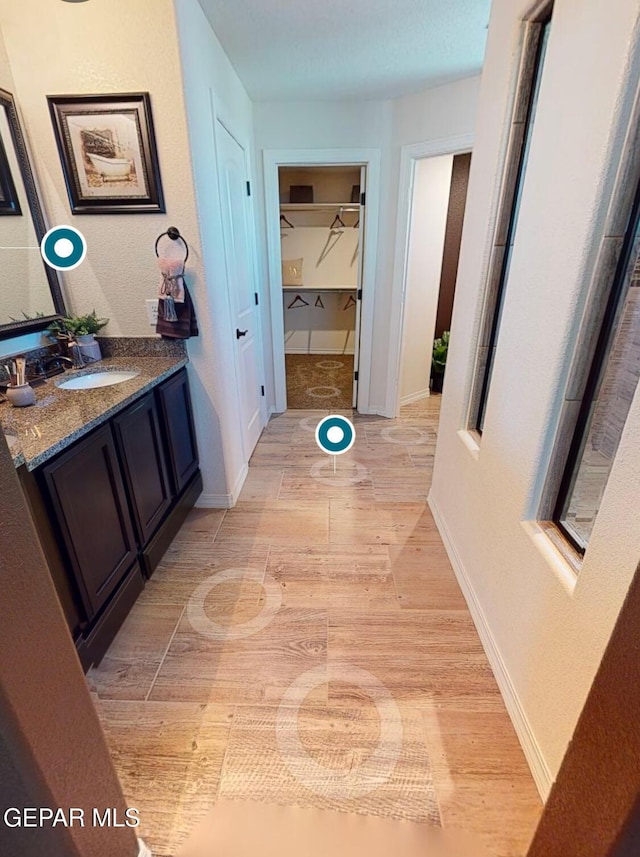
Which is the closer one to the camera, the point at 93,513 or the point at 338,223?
the point at 93,513

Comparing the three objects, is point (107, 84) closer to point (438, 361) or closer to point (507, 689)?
point (507, 689)

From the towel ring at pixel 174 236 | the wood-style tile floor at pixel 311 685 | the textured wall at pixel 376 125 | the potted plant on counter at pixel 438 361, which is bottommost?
the wood-style tile floor at pixel 311 685

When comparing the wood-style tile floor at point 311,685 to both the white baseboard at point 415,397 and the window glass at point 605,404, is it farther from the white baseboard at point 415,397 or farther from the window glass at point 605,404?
the white baseboard at point 415,397

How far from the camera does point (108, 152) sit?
5.59 feet

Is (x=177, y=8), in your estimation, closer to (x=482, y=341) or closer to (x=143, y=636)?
(x=482, y=341)

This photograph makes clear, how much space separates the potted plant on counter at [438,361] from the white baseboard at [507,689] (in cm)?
267

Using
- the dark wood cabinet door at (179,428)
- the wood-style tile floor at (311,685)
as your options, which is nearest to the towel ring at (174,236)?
the dark wood cabinet door at (179,428)

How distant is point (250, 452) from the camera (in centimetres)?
294

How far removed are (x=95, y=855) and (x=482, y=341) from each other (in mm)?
1922

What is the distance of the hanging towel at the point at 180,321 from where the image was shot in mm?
Result: 1852

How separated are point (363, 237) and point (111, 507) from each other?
9.30 feet

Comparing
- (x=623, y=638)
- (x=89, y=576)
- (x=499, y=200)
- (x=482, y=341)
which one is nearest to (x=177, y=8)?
(x=499, y=200)

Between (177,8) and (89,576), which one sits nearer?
(89,576)

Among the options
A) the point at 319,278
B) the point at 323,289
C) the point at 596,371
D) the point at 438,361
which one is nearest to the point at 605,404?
the point at 596,371
